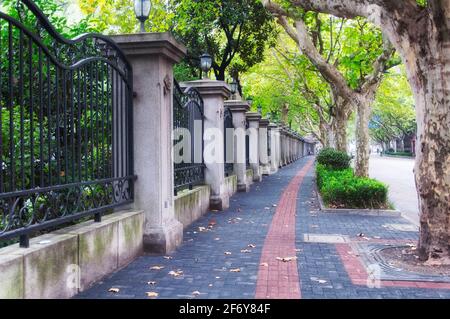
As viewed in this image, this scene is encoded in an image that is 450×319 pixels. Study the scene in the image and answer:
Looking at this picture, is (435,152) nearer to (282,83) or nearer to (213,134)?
(213,134)

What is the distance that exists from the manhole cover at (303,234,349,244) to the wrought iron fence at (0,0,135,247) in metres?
3.13

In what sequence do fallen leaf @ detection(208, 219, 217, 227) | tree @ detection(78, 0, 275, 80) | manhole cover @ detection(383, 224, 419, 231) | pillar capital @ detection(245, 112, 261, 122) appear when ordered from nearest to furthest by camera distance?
1. manhole cover @ detection(383, 224, 419, 231)
2. fallen leaf @ detection(208, 219, 217, 227)
3. tree @ detection(78, 0, 275, 80)
4. pillar capital @ detection(245, 112, 261, 122)

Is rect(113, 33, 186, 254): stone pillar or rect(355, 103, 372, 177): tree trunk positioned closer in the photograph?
rect(113, 33, 186, 254): stone pillar

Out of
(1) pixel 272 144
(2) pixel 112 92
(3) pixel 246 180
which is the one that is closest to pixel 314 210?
(3) pixel 246 180

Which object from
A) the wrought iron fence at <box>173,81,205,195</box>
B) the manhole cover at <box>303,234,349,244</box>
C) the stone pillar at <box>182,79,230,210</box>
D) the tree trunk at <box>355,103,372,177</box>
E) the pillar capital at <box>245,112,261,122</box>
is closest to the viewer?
the manhole cover at <box>303,234,349,244</box>

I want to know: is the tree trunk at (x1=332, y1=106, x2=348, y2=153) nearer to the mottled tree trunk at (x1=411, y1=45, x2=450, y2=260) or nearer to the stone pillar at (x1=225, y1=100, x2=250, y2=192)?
the stone pillar at (x1=225, y1=100, x2=250, y2=192)

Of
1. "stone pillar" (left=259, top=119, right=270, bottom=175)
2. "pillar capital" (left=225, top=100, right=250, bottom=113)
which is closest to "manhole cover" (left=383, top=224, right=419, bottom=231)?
"pillar capital" (left=225, top=100, right=250, bottom=113)

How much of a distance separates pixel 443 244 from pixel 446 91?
193cm

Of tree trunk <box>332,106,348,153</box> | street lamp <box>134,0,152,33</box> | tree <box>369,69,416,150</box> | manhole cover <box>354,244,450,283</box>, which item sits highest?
tree <box>369,69,416,150</box>

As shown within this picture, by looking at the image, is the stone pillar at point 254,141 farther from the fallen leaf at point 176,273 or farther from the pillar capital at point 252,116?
the fallen leaf at point 176,273

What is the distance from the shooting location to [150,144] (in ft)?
21.4

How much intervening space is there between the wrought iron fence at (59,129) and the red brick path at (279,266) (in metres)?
2.05

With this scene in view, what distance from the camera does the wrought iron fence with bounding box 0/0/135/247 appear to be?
4.24 metres

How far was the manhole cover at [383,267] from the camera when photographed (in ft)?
17.5
